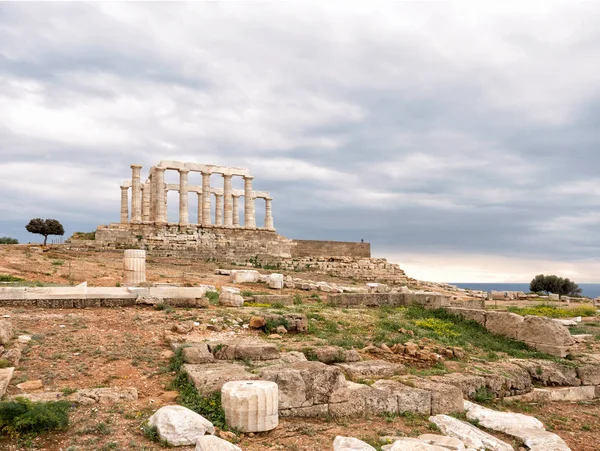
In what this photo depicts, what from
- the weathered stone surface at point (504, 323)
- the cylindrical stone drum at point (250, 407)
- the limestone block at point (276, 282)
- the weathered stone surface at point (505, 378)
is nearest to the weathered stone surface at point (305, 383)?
the cylindrical stone drum at point (250, 407)

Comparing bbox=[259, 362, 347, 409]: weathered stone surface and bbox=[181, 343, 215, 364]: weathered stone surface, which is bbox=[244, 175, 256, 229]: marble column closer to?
bbox=[181, 343, 215, 364]: weathered stone surface

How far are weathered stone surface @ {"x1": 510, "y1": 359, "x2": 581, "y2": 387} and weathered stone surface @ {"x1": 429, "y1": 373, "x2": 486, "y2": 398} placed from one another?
1995 millimetres

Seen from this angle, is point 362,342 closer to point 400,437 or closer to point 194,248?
point 400,437

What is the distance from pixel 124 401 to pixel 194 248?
29.2 meters

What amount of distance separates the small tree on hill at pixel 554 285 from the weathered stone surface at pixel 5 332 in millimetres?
43849

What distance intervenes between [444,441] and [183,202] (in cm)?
3362

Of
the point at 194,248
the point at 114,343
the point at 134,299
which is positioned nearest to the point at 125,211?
the point at 194,248

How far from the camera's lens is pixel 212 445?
5152mm

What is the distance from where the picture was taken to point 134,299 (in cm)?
1373

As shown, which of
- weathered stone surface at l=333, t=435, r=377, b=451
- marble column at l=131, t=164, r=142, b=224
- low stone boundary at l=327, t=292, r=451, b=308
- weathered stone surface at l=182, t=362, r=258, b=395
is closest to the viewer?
weathered stone surface at l=333, t=435, r=377, b=451

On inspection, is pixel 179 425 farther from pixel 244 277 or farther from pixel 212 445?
pixel 244 277

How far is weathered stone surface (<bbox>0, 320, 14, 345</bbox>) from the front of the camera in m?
8.56

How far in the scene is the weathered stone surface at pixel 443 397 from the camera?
7910 millimetres

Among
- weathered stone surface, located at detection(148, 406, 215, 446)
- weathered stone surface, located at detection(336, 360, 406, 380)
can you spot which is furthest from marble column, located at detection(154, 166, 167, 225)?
weathered stone surface, located at detection(148, 406, 215, 446)
